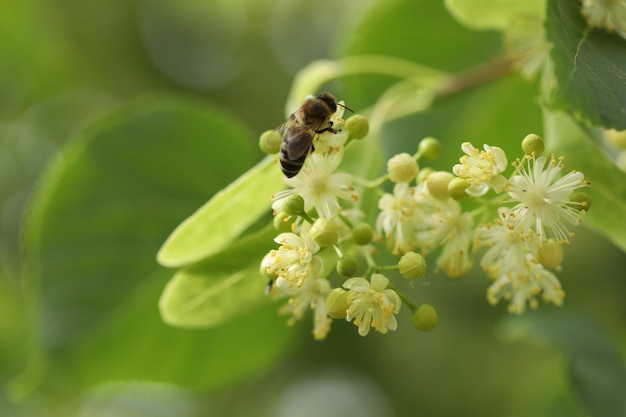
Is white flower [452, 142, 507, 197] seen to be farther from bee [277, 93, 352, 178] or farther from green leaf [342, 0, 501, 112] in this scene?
green leaf [342, 0, 501, 112]

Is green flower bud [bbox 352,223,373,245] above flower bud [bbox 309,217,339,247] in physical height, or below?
below

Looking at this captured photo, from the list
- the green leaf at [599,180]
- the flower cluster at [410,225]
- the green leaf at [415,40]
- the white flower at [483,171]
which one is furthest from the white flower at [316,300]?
the green leaf at [415,40]

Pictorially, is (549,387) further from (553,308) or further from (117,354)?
(117,354)

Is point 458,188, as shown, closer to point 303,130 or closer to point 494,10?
point 303,130

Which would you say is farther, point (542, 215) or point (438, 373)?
point (438, 373)

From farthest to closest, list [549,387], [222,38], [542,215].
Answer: [222,38], [549,387], [542,215]

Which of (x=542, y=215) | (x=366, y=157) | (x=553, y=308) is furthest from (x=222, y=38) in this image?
(x=542, y=215)

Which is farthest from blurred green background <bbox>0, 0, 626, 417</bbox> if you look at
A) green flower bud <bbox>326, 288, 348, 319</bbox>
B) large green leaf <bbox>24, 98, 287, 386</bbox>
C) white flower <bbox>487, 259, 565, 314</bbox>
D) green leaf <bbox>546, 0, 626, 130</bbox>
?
green leaf <bbox>546, 0, 626, 130</bbox>

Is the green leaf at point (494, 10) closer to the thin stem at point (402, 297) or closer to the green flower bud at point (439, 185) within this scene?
the green flower bud at point (439, 185)
